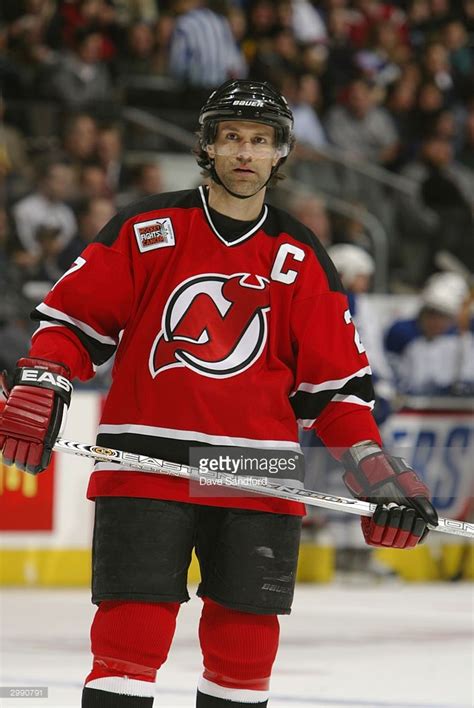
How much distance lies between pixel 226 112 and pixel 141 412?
26.3 inches

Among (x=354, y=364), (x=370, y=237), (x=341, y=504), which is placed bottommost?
(x=341, y=504)

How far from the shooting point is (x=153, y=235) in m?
3.04

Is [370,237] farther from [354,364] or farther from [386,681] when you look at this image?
[354,364]

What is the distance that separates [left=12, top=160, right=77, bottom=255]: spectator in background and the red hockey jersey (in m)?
5.11

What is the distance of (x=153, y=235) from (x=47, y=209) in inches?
209

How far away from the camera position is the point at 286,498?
3.01m

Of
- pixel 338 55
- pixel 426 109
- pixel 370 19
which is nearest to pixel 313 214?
pixel 426 109

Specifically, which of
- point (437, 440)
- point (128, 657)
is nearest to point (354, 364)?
point (128, 657)

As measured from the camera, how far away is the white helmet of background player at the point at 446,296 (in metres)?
8.30

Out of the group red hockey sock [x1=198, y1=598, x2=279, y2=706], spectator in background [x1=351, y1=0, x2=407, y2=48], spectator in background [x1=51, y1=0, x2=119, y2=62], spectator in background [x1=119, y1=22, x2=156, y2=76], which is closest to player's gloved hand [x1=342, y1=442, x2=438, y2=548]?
red hockey sock [x1=198, y1=598, x2=279, y2=706]

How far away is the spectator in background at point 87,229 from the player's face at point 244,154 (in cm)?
485

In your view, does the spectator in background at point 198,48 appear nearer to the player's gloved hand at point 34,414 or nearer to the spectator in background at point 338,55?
the spectator in background at point 338,55

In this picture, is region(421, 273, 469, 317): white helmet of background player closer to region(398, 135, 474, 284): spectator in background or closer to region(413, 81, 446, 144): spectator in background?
region(398, 135, 474, 284): spectator in background

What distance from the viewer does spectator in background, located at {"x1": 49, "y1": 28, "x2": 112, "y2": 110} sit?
9.12 m
